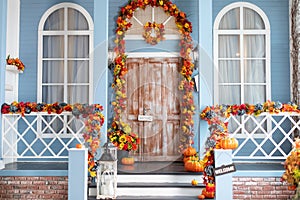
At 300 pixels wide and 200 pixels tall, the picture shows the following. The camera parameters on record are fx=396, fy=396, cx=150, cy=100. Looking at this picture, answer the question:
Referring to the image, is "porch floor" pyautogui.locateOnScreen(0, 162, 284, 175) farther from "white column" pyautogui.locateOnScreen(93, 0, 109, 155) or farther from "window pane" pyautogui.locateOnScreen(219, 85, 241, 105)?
"window pane" pyautogui.locateOnScreen(219, 85, 241, 105)

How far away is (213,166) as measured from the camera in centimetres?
566

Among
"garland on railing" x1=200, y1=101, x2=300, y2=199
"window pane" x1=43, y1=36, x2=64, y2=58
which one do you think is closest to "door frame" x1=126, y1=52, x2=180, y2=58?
"window pane" x1=43, y1=36, x2=64, y2=58

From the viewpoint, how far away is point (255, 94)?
784 centimetres

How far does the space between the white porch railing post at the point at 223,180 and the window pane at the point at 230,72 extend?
8.80ft

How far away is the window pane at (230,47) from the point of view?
311 inches

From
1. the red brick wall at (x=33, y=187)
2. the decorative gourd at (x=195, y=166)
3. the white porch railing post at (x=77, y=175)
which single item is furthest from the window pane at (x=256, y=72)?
the red brick wall at (x=33, y=187)

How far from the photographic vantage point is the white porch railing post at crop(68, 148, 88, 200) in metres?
5.55

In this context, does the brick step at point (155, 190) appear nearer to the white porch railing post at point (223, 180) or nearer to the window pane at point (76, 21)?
the white porch railing post at point (223, 180)

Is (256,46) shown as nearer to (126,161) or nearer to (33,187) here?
(126,161)

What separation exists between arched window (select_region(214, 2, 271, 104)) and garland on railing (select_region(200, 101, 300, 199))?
141cm

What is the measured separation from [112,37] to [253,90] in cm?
300

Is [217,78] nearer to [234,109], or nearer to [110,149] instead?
[234,109]

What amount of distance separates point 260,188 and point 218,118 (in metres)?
1.27

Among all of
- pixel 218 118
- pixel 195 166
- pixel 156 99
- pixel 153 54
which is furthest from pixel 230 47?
pixel 195 166
